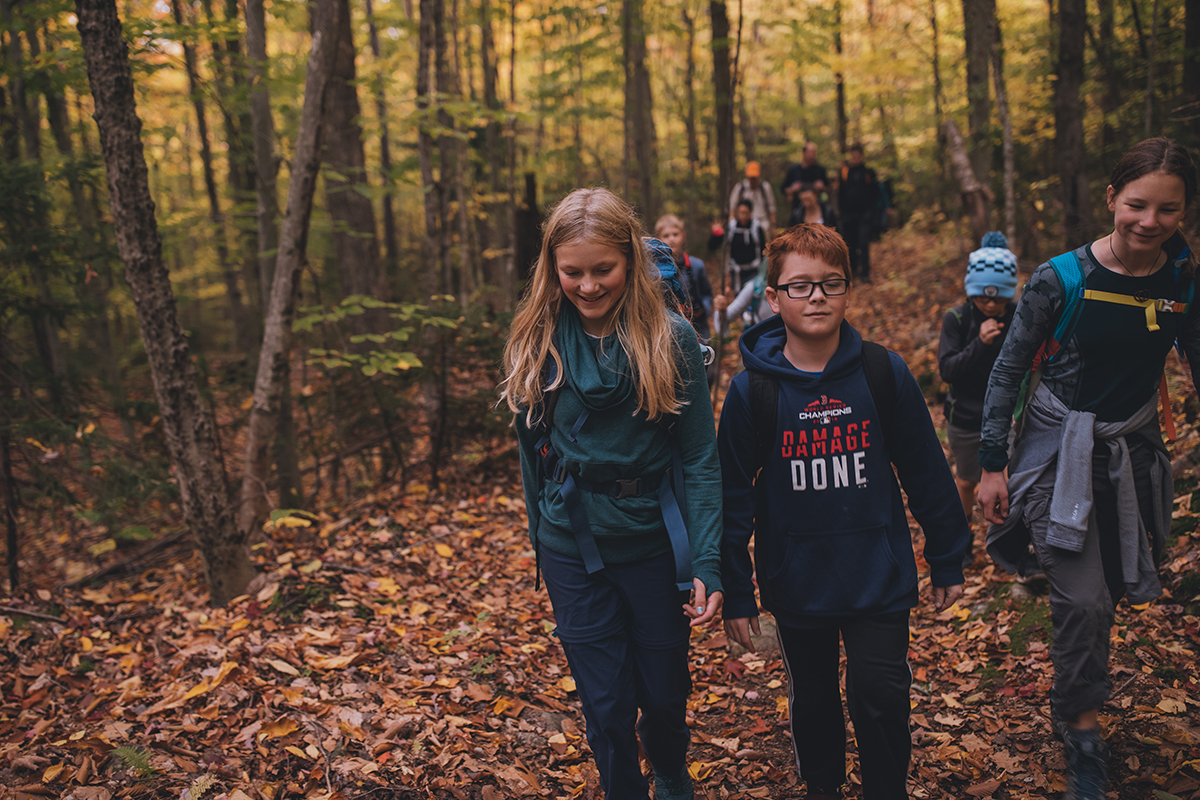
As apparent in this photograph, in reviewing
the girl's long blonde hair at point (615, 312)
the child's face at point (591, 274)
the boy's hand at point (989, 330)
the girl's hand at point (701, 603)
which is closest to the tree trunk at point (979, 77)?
the boy's hand at point (989, 330)

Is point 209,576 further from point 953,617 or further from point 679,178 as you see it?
point 679,178

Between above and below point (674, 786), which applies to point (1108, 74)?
above

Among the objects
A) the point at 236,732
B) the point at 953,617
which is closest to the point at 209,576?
the point at 236,732

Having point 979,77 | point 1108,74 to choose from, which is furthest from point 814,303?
point 1108,74

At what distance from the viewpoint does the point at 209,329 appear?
927 inches

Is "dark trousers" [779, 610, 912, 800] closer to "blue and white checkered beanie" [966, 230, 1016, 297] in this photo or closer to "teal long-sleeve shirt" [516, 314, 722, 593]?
"teal long-sleeve shirt" [516, 314, 722, 593]

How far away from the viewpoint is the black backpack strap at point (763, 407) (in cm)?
250

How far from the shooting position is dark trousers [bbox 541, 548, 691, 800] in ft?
8.28

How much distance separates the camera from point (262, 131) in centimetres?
747

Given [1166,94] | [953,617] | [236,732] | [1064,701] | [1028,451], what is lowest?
[953,617]

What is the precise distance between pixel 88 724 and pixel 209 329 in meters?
22.9

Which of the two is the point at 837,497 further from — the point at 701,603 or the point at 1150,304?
the point at 1150,304

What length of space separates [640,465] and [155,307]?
3.83 metres

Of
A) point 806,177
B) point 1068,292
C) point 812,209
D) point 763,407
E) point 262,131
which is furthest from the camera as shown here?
point 806,177
